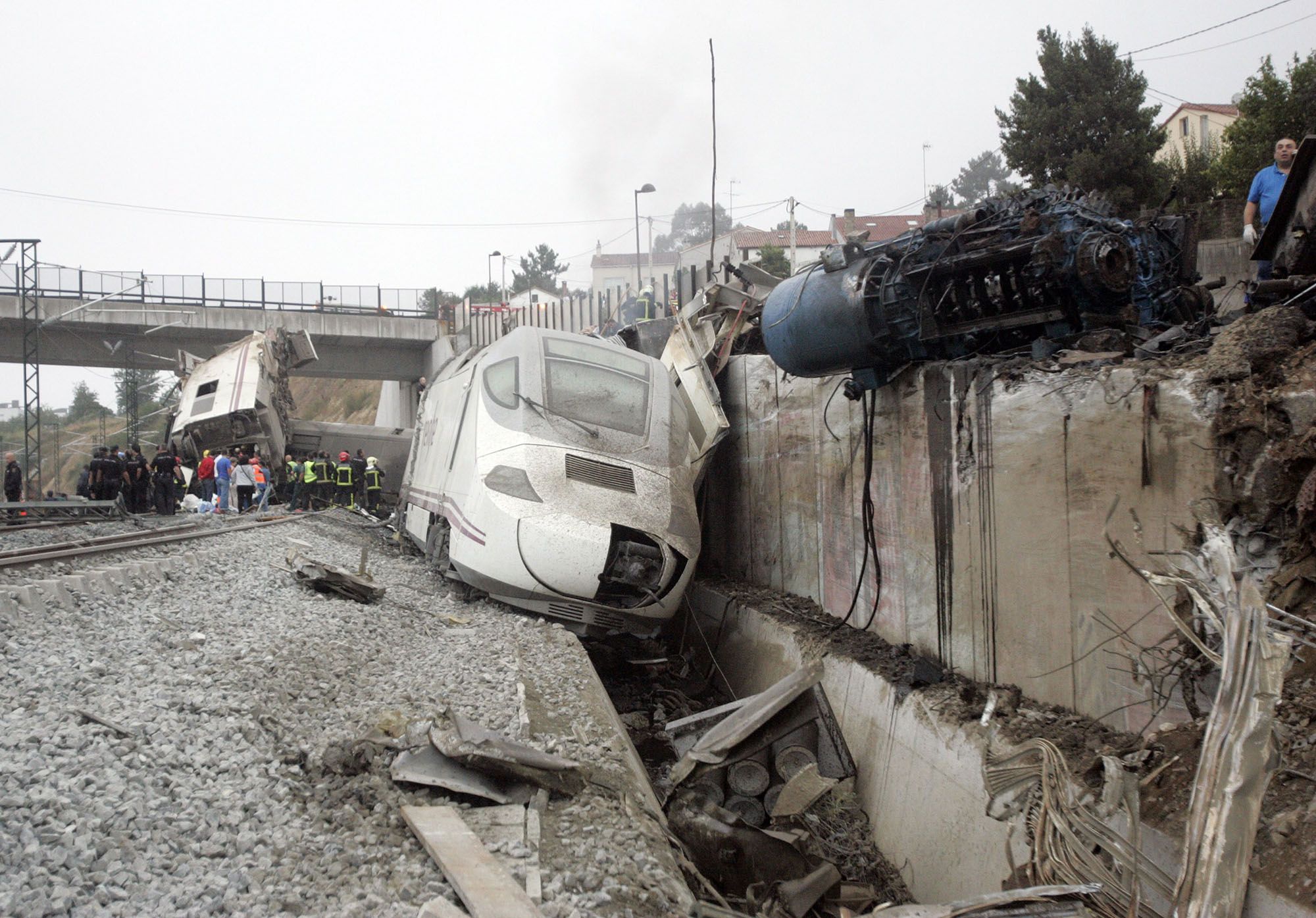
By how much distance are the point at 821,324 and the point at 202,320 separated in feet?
92.3

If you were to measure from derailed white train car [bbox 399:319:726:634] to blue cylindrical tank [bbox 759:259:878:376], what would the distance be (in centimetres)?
159

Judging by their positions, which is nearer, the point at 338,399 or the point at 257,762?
the point at 257,762

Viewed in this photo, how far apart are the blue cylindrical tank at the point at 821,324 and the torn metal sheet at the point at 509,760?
3.53 meters

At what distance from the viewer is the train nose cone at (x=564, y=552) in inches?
294

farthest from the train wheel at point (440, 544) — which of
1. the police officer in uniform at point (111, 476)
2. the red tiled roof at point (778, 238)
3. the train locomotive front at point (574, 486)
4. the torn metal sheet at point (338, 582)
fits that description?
the red tiled roof at point (778, 238)

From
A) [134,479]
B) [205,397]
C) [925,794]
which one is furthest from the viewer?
[205,397]

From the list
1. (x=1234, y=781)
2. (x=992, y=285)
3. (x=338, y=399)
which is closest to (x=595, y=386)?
(x=992, y=285)

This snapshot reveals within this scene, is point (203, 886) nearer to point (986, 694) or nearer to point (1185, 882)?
point (1185, 882)

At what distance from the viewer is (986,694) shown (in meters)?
5.34

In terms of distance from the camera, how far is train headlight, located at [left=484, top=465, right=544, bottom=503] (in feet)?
25.1

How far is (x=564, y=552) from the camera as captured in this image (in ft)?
24.5

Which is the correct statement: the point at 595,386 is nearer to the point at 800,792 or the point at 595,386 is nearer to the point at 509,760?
the point at 800,792

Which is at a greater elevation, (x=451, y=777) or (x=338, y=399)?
(x=338, y=399)

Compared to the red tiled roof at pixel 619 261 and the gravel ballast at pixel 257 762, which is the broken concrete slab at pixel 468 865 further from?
the red tiled roof at pixel 619 261
